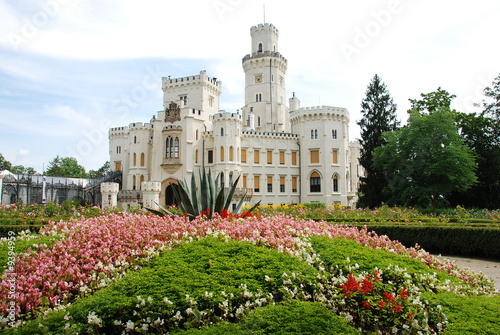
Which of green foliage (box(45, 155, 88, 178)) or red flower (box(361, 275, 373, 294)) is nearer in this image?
red flower (box(361, 275, 373, 294))

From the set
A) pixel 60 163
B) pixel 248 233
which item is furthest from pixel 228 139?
pixel 60 163

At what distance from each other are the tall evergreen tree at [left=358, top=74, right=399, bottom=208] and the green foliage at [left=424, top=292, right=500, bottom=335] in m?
31.7

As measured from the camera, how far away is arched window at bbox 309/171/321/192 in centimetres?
3953

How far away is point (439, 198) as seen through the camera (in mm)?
30156

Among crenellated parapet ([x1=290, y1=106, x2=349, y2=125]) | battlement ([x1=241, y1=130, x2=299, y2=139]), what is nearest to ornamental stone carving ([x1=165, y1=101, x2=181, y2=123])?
battlement ([x1=241, y1=130, x2=299, y2=139])

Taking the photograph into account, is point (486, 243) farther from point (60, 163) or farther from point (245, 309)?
point (60, 163)

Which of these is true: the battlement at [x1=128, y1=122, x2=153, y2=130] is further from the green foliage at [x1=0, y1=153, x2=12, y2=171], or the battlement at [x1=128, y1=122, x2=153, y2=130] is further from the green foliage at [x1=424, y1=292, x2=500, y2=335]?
the green foliage at [x1=424, y1=292, x2=500, y2=335]

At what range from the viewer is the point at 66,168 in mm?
66625

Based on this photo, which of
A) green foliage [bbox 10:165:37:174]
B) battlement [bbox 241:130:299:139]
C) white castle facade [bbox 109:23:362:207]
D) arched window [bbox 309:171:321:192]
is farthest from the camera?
green foliage [bbox 10:165:37:174]

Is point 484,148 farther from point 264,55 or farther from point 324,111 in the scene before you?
point 264,55

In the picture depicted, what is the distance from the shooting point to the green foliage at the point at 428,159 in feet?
84.2

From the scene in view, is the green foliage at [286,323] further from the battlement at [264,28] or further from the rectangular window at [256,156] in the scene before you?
the battlement at [264,28]

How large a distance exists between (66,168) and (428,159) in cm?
6203

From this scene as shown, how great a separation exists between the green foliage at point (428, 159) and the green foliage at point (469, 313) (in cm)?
2274
